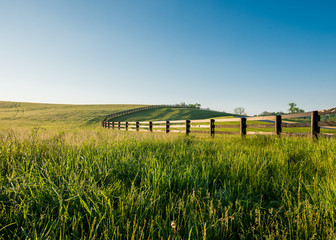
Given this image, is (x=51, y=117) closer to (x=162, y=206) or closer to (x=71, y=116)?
(x=71, y=116)

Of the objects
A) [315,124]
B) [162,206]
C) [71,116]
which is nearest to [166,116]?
[71,116]

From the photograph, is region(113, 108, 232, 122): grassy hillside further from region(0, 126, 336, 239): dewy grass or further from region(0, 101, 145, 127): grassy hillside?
region(0, 126, 336, 239): dewy grass

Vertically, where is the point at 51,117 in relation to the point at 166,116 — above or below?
below

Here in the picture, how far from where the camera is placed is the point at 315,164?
343cm

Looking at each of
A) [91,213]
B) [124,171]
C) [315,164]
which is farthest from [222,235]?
[315,164]

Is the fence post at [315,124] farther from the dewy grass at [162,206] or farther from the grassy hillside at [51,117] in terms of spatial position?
the grassy hillside at [51,117]

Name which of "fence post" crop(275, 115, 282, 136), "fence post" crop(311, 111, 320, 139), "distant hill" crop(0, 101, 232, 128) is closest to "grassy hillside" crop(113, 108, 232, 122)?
"distant hill" crop(0, 101, 232, 128)

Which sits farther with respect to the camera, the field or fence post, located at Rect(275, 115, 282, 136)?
fence post, located at Rect(275, 115, 282, 136)

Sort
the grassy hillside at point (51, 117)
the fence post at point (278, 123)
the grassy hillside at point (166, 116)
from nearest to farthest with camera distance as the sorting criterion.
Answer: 1. the fence post at point (278, 123)
2. the grassy hillside at point (51, 117)
3. the grassy hillside at point (166, 116)

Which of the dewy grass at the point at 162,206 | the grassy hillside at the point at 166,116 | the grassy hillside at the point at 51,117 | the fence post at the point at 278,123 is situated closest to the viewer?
the dewy grass at the point at 162,206

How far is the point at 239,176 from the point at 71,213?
237 cm

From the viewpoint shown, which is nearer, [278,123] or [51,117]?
[278,123]

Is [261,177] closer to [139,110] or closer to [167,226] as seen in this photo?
[167,226]

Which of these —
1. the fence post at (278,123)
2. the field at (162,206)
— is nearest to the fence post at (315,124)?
the fence post at (278,123)
